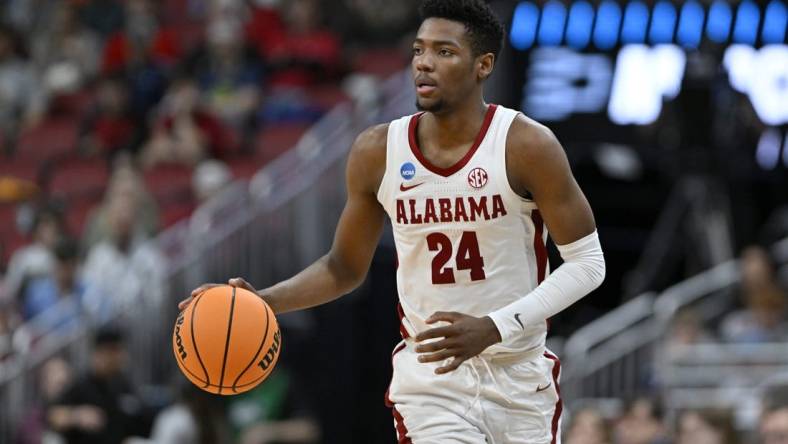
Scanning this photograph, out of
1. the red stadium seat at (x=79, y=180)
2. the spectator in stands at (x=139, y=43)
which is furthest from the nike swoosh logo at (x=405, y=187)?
the spectator in stands at (x=139, y=43)

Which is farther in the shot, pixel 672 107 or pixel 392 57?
pixel 392 57

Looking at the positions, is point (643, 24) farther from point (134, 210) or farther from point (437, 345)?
point (437, 345)

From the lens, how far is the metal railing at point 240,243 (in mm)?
13008

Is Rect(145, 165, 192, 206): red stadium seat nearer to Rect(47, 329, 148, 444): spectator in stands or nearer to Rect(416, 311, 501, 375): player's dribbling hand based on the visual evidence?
Rect(47, 329, 148, 444): spectator in stands

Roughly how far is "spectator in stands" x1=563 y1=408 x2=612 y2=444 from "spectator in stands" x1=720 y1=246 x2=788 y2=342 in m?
2.67

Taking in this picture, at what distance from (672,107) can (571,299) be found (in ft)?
28.9

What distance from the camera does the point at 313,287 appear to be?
21.7ft

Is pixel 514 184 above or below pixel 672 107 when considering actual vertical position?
below

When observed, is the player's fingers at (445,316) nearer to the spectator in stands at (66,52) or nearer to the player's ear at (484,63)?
the player's ear at (484,63)

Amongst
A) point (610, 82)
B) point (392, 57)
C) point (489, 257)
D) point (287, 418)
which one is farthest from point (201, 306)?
point (392, 57)

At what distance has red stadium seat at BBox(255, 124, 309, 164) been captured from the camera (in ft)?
56.3

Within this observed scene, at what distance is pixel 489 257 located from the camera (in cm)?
620

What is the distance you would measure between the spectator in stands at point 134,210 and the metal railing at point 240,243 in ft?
0.58

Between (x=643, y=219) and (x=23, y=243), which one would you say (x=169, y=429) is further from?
(x=643, y=219)
